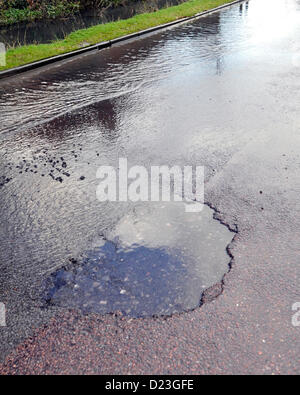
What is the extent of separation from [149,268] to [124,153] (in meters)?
2.56

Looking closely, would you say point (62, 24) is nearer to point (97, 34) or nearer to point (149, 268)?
point (97, 34)

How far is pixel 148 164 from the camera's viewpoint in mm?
5258

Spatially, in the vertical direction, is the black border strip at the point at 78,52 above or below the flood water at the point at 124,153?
above

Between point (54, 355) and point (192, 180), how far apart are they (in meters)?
2.87

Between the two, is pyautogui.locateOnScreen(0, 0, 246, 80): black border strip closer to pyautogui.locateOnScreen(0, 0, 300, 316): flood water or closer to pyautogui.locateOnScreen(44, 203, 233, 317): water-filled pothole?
pyautogui.locateOnScreen(0, 0, 300, 316): flood water

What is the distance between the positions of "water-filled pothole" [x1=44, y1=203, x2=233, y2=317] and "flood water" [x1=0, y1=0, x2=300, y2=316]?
11 millimetres

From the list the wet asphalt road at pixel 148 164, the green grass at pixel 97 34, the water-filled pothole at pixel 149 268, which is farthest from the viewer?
the green grass at pixel 97 34

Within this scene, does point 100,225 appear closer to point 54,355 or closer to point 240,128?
point 54,355

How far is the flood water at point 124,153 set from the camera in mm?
3422

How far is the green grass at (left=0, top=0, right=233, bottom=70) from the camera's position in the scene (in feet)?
35.7

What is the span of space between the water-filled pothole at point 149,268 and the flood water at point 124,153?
1 cm

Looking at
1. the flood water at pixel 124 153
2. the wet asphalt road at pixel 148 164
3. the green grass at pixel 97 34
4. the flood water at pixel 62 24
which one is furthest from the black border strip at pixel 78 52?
the flood water at pixel 62 24

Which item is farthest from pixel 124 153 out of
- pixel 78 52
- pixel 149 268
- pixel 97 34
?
pixel 97 34

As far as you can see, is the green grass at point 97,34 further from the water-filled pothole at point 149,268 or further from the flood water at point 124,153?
the water-filled pothole at point 149,268
